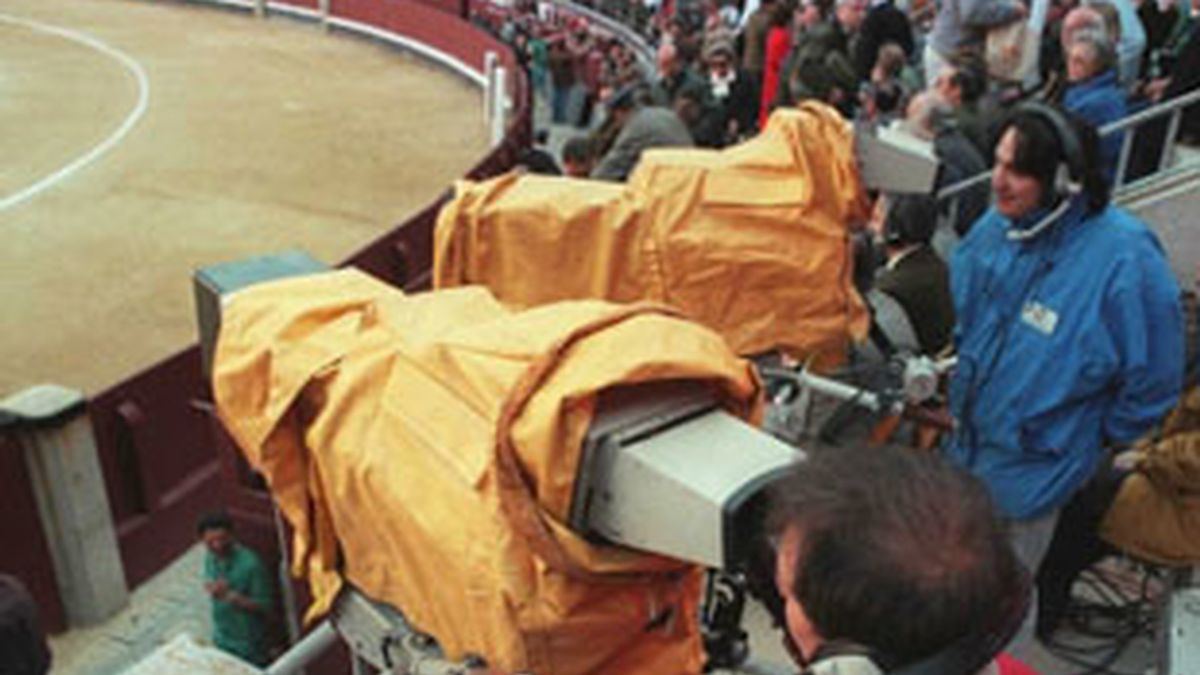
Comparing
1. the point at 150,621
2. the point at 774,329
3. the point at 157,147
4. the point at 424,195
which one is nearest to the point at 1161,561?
the point at 774,329

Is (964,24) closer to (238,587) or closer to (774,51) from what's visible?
(774,51)

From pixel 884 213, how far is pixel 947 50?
429 cm

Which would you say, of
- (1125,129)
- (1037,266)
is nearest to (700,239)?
(1037,266)

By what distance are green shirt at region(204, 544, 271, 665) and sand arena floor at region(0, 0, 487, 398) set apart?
452cm

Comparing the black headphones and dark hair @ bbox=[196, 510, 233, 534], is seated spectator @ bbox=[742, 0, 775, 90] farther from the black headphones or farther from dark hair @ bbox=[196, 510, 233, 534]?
the black headphones

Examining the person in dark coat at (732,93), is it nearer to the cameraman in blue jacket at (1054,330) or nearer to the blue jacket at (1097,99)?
the blue jacket at (1097,99)

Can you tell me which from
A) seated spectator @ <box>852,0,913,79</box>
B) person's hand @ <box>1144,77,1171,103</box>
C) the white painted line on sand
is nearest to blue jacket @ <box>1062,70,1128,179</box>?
person's hand @ <box>1144,77,1171,103</box>

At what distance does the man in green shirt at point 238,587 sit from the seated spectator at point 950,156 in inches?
136

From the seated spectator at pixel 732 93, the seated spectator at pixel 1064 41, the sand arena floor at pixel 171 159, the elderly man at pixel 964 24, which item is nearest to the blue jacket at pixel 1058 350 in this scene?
the seated spectator at pixel 1064 41

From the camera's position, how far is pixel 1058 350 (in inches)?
133

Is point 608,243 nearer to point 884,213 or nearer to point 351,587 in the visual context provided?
point 351,587

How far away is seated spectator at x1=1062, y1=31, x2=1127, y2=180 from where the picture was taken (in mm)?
6254

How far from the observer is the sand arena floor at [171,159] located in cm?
992

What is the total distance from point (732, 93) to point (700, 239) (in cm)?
786
